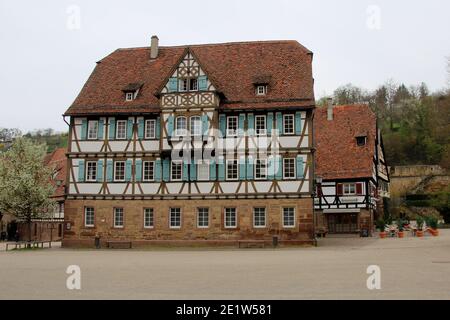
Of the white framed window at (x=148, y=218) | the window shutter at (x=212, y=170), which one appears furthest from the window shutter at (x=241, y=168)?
the white framed window at (x=148, y=218)

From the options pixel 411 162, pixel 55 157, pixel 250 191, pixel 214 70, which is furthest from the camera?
pixel 411 162

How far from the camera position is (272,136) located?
35.6 metres

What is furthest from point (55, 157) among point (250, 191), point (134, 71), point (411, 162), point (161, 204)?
point (411, 162)

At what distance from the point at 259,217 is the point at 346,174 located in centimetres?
1377

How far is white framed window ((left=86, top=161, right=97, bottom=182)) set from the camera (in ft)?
123

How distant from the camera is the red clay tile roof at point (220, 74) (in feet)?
120

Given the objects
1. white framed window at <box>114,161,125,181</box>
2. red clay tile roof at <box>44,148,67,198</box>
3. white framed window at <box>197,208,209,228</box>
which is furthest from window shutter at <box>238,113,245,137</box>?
red clay tile roof at <box>44,148,67,198</box>

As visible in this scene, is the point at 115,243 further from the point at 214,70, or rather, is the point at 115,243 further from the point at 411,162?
the point at 411,162

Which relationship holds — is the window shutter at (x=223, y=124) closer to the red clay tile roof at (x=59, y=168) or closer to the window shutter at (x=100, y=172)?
the window shutter at (x=100, y=172)

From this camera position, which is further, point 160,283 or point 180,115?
point 180,115

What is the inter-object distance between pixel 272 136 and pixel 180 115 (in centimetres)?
599

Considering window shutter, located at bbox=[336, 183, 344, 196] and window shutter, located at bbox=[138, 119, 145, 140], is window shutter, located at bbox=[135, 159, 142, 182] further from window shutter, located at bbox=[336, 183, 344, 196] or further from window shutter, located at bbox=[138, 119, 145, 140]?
window shutter, located at bbox=[336, 183, 344, 196]

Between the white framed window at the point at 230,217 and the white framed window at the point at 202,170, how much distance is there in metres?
2.52

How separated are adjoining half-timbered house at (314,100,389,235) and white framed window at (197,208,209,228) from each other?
1338 cm
